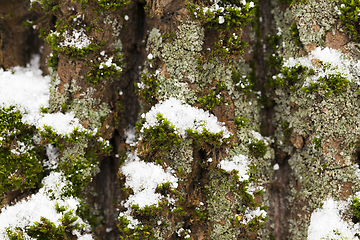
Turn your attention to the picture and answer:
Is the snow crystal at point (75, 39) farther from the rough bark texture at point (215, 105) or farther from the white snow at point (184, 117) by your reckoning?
the white snow at point (184, 117)

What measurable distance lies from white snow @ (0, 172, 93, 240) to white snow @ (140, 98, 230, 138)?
1330mm

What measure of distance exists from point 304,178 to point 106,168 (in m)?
2.85

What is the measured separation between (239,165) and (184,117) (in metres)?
0.97

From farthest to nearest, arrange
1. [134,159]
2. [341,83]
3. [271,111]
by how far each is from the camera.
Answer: [271,111] < [134,159] < [341,83]

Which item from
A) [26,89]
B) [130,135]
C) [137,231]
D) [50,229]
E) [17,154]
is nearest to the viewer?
[50,229]

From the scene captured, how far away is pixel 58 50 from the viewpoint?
3.29 metres

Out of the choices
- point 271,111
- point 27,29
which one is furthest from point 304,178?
point 27,29

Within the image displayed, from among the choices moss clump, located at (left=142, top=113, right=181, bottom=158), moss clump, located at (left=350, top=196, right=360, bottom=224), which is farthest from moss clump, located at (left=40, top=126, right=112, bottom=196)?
moss clump, located at (left=350, top=196, right=360, bottom=224)

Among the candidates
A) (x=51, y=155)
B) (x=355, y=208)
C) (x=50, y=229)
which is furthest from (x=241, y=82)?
(x=50, y=229)

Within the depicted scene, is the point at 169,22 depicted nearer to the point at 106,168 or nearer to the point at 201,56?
the point at 201,56

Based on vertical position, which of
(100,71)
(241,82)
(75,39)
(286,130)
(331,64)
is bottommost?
(286,130)

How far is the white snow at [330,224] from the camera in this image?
3.08 meters

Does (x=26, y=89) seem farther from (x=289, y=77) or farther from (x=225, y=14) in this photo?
(x=289, y=77)

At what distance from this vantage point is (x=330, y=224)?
3.14m
